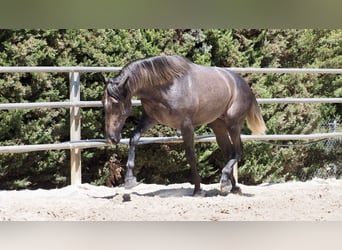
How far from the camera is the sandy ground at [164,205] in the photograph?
296cm

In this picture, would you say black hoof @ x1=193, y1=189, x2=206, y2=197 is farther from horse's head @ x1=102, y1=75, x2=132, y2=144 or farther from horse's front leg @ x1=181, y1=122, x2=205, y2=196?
horse's head @ x1=102, y1=75, x2=132, y2=144

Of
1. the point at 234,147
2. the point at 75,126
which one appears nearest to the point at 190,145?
the point at 234,147

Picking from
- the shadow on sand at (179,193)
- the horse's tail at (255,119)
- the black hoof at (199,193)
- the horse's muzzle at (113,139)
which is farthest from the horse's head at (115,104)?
the horse's tail at (255,119)

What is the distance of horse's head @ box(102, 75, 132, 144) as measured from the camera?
3.29 metres

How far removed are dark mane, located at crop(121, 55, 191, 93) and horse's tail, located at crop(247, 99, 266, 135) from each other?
73 cm

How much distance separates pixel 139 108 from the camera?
14.5 ft

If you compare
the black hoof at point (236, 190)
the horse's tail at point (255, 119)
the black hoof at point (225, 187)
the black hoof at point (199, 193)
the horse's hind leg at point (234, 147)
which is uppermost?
the horse's tail at point (255, 119)

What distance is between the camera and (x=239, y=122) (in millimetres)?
3791

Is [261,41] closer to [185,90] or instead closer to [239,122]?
[239,122]

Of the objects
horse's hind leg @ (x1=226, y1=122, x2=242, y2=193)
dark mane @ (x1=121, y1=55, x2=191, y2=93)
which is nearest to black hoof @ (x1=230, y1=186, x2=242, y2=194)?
horse's hind leg @ (x1=226, y1=122, x2=242, y2=193)

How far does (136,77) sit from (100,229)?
2652mm

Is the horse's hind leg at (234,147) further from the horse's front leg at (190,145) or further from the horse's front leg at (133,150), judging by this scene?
the horse's front leg at (133,150)

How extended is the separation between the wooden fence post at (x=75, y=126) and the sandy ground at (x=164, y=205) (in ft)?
0.38

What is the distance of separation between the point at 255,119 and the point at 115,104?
120 cm
